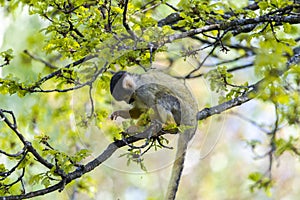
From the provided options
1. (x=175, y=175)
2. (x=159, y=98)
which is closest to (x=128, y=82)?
(x=159, y=98)

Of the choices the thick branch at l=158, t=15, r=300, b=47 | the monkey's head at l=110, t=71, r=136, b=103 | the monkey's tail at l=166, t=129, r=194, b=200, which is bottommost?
the monkey's tail at l=166, t=129, r=194, b=200

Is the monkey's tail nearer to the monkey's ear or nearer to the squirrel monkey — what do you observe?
the squirrel monkey

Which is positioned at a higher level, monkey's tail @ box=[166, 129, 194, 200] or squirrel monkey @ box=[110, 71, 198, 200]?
squirrel monkey @ box=[110, 71, 198, 200]

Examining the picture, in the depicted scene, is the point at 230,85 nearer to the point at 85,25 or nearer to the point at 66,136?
the point at 85,25

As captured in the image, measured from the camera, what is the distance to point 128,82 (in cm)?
176

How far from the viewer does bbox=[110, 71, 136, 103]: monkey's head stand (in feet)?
5.68

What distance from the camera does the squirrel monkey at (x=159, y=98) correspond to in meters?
1.75

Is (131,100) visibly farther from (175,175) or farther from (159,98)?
(175,175)

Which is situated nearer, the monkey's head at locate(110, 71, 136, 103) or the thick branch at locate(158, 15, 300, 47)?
the monkey's head at locate(110, 71, 136, 103)

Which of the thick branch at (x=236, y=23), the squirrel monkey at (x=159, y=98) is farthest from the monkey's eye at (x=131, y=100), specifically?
the thick branch at (x=236, y=23)

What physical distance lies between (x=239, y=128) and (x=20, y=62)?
2.05 m

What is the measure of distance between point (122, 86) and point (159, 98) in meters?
0.16

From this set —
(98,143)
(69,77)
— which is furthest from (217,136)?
(69,77)

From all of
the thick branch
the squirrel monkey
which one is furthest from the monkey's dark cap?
the thick branch
